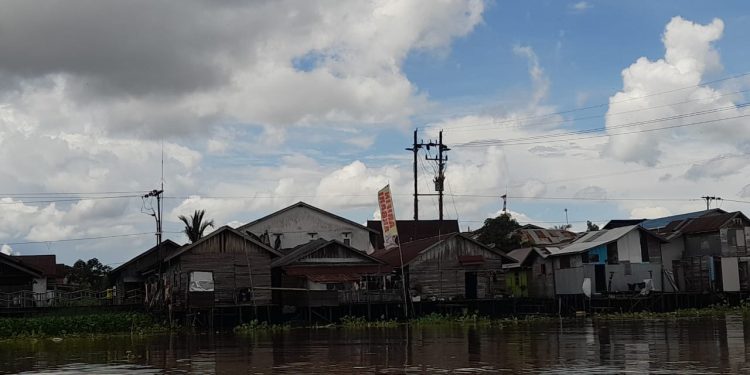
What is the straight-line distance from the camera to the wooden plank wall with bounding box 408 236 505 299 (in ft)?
175

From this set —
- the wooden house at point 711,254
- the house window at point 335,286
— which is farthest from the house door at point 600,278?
the house window at point 335,286

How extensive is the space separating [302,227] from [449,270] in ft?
72.3

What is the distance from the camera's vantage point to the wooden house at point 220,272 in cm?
4791

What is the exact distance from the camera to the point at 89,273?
95.8m

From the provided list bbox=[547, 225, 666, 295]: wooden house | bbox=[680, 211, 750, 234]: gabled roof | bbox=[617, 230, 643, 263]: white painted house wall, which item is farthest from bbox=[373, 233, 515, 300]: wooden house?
bbox=[680, 211, 750, 234]: gabled roof

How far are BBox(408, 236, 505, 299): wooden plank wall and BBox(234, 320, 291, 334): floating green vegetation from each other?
1002 centimetres

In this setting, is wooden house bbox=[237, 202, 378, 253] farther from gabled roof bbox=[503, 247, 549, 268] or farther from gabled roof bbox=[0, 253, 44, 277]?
gabled roof bbox=[0, 253, 44, 277]

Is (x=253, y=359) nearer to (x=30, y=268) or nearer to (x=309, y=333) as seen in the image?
(x=309, y=333)

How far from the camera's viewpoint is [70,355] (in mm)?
30328

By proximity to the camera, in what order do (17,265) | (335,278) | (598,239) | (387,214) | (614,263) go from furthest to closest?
(598,239) → (614,263) → (387,214) → (335,278) → (17,265)

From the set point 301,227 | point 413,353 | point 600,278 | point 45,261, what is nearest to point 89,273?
point 45,261

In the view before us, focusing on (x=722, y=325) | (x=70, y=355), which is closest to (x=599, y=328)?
(x=722, y=325)

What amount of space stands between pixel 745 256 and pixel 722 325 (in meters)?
23.7

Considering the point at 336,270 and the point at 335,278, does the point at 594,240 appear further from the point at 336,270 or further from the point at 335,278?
the point at 335,278
